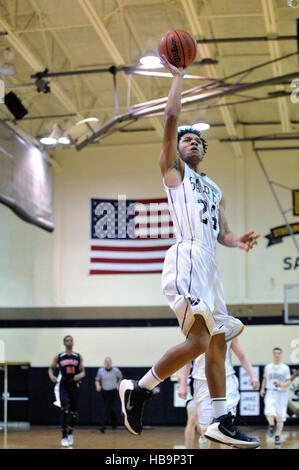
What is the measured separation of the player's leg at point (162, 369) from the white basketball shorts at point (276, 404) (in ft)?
A: 38.7

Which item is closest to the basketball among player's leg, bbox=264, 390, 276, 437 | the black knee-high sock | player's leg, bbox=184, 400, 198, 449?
player's leg, bbox=184, 400, 198, 449

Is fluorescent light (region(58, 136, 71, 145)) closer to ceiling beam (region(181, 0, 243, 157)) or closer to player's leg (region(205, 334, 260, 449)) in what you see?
ceiling beam (region(181, 0, 243, 157))

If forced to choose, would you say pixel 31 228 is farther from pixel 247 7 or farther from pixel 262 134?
pixel 247 7

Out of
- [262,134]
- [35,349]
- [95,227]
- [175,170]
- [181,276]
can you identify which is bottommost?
[35,349]

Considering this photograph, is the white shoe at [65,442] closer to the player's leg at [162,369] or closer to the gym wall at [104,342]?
the gym wall at [104,342]

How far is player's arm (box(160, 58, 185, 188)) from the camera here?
495 cm

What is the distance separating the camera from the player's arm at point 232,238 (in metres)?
5.16

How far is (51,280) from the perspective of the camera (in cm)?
2216

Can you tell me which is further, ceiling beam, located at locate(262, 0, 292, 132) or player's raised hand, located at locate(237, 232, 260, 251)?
ceiling beam, located at locate(262, 0, 292, 132)

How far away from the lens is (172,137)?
4.97 meters

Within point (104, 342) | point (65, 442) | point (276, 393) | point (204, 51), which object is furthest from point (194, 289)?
point (104, 342)

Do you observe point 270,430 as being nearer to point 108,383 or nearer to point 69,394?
point 69,394
